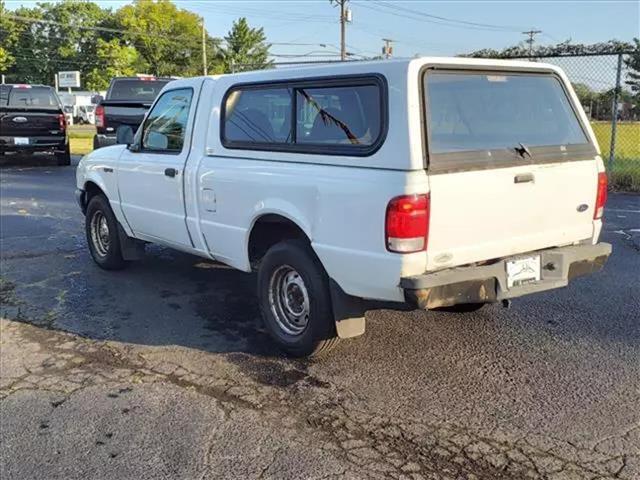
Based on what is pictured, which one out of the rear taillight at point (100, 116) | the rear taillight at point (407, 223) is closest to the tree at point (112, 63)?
the rear taillight at point (100, 116)

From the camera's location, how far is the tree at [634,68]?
11.2m

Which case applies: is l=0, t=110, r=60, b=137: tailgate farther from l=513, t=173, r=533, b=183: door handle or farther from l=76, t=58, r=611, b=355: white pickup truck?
l=513, t=173, r=533, b=183: door handle

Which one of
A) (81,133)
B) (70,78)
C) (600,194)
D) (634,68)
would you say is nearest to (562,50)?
(634,68)

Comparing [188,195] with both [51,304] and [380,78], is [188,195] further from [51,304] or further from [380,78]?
[380,78]

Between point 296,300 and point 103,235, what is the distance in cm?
310

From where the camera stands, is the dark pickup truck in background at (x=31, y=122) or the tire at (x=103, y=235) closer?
the tire at (x=103, y=235)

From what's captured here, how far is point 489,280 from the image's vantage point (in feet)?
12.5

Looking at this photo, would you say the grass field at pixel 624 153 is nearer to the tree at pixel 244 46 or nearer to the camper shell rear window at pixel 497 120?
the camper shell rear window at pixel 497 120

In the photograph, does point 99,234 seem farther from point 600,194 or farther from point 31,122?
point 31,122

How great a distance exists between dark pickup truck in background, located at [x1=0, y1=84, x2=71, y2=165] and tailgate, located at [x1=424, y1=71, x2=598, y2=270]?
48.0 feet

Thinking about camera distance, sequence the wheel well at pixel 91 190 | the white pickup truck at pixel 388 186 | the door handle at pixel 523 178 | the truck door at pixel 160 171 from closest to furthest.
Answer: the white pickup truck at pixel 388 186, the door handle at pixel 523 178, the truck door at pixel 160 171, the wheel well at pixel 91 190

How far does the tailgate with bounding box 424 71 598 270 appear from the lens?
362 centimetres

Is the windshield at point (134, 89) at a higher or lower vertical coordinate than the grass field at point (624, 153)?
higher

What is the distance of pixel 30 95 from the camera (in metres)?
16.8
